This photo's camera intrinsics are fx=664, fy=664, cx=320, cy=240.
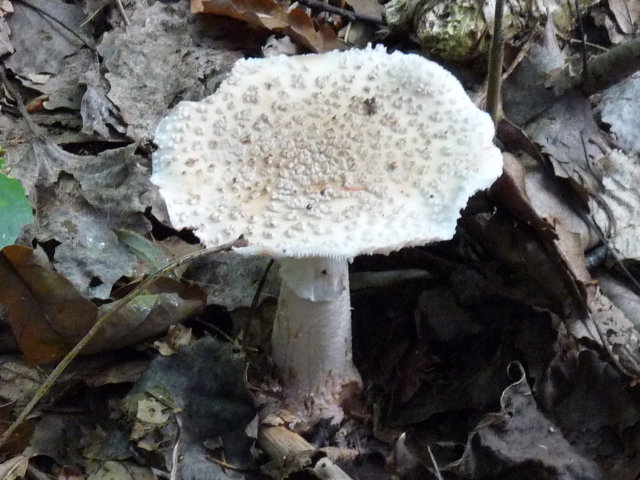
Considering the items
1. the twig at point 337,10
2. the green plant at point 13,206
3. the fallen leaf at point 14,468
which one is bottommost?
the fallen leaf at point 14,468

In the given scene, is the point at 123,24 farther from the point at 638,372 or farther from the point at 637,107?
the point at 638,372

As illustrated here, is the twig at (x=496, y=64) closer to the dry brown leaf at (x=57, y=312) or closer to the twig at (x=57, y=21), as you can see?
the dry brown leaf at (x=57, y=312)

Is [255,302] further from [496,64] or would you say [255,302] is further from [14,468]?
[496,64]

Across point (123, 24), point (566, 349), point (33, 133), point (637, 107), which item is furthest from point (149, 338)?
point (637, 107)

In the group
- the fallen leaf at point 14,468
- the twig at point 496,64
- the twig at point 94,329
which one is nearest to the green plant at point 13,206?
the twig at point 94,329

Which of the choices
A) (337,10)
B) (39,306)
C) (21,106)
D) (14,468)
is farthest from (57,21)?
(14,468)
